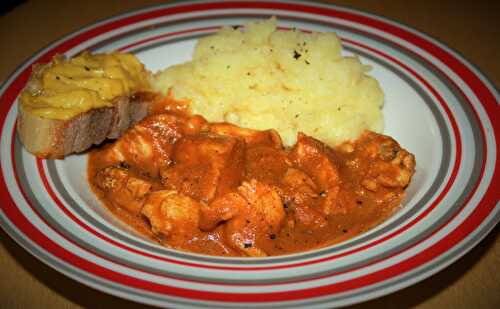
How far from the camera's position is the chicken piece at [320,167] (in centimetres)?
525

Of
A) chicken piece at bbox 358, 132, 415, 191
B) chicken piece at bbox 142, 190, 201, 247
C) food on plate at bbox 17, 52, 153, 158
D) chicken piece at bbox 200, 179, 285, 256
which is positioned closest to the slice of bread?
food on plate at bbox 17, 52, 153, 158

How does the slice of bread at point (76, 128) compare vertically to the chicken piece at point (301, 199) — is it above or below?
above

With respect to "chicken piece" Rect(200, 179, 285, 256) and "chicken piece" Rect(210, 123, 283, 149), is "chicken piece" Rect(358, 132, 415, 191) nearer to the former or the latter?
"chicken piece" Rect(210, 123, 283, 149)

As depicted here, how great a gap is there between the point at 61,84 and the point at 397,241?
2.89 meters

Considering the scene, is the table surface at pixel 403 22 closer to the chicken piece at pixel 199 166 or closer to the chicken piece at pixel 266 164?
the chicken piece at pixel 199 166

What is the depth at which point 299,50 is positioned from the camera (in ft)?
19.9

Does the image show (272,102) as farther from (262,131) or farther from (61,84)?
(61,84)

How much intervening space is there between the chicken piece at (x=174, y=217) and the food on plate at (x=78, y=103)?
1.01 meters

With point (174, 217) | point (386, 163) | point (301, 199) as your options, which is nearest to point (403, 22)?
point (386, 163)

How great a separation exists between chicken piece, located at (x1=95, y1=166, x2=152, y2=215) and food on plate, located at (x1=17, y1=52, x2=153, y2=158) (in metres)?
0.43

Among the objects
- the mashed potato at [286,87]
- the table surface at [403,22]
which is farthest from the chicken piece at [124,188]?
the mashed potato at [286,87]

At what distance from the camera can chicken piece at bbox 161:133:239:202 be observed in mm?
5180

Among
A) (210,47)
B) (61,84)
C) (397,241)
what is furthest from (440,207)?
(61,84)

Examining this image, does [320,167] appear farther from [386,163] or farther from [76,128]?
[76,128]
